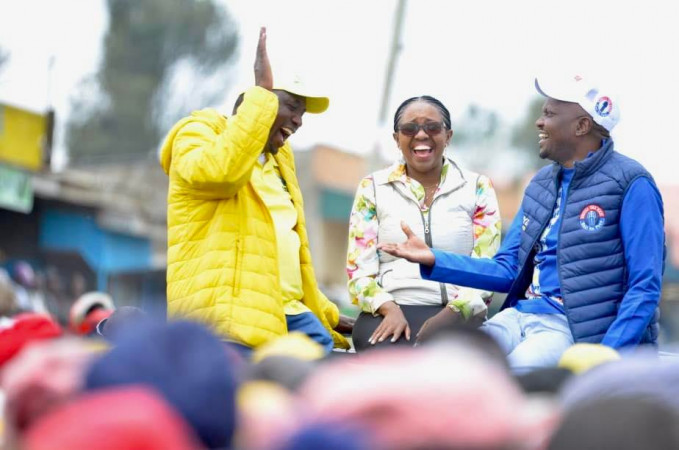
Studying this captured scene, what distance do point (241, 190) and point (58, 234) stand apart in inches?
723

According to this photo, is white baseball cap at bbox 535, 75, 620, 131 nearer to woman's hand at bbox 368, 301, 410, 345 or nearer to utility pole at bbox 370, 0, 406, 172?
woman's hand at bbox 368, 301, 410, 345

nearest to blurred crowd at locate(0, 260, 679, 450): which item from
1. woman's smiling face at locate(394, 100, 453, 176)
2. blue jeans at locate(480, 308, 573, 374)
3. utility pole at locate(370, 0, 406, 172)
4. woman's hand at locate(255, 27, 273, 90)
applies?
blue jeans at locate(480, 308, 573, 374)

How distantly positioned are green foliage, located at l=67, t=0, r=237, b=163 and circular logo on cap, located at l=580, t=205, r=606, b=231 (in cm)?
4740

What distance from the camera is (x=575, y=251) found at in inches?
172

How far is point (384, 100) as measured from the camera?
1284 cm

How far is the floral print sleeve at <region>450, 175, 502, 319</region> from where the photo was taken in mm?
4957

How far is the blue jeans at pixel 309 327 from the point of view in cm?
470

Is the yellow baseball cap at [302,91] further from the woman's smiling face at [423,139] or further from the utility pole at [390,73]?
the utility pole at [390,73]

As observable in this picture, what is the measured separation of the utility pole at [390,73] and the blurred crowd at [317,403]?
10.6 m

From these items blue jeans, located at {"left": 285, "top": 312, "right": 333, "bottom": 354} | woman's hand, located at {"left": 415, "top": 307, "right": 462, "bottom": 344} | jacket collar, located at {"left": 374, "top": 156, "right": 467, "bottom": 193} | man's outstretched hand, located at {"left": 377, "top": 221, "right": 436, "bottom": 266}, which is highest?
jacket collar, located at {"left": 374, "top": 156, "right": 467, "bottom": 193}

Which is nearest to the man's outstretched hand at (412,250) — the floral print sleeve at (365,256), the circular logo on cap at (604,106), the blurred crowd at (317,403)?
the floral print sleeve at (365,256)

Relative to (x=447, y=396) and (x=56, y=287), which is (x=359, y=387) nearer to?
(x=447, y=396)

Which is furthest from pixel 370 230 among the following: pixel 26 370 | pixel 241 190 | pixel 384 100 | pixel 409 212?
pixel 384 100

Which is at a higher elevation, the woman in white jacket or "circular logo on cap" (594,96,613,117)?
"circular logo on cap" (594,96,613,117)
